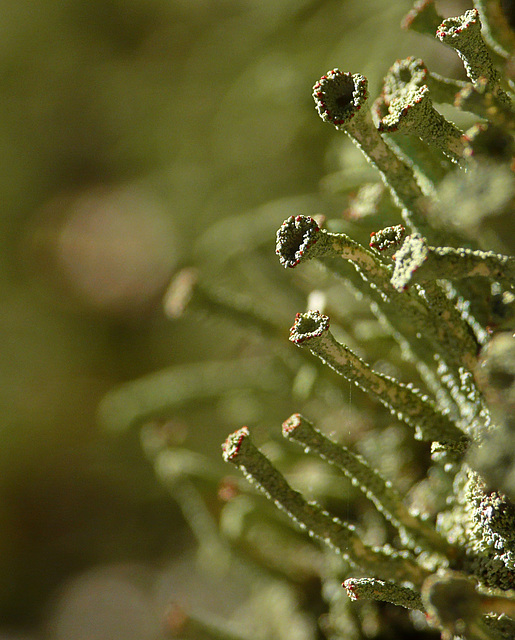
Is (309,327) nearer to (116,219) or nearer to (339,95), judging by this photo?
(339,95)

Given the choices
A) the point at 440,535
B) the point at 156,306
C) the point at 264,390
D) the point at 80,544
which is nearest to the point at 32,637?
the point at 80,544

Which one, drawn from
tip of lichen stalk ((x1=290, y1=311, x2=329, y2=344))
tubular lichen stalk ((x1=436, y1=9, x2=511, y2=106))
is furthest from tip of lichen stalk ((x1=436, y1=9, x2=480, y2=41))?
tip of lichen stalk ((x1=290, y1=311, x2=329, y2=344))

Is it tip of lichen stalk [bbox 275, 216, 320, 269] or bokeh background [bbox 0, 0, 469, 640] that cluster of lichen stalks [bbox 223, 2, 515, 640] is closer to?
tip of lichen stalk [bbox 275, 216, 320, 269]

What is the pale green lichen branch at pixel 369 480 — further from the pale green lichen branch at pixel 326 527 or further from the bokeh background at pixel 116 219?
the bokeh background at pixel 116 219

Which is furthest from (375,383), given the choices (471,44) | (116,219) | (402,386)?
(116,219)

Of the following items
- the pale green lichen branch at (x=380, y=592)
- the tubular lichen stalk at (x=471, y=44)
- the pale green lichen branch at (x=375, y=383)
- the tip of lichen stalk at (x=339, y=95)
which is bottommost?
the pale green lichen branch at (x=380, y=592)

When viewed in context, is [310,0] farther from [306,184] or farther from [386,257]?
[386,257]

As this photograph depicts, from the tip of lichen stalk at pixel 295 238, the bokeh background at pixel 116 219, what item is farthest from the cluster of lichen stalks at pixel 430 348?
the bokeh background at pixel 116 219
